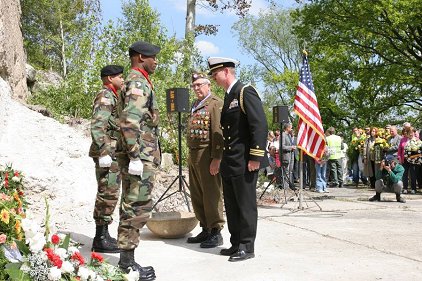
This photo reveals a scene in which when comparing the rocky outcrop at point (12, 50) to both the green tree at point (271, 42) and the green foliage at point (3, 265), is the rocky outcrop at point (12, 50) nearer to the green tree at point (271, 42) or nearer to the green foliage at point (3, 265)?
the green foliage at point (3, 265)

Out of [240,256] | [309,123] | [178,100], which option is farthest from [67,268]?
[309,123]

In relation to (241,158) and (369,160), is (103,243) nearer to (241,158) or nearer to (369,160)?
(241,158)

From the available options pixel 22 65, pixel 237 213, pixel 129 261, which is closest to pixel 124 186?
pixel 129 261

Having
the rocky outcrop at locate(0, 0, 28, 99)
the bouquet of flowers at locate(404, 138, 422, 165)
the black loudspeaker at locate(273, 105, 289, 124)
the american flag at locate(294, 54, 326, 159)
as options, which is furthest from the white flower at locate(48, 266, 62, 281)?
the bouquet of flowers at locate(404, 138, 422, 165)

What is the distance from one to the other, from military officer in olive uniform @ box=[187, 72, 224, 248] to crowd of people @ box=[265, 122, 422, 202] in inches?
218

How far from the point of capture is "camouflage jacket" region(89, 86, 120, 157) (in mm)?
5215

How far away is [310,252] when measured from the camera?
543cm

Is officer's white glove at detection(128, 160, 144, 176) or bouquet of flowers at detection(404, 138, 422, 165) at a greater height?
bouquet of flowers at detection(404, 138, 422, 165)

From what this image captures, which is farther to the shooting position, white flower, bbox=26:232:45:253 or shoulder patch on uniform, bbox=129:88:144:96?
shoulder patch on uniform, bbox=129:88:144:96

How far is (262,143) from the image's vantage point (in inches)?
197

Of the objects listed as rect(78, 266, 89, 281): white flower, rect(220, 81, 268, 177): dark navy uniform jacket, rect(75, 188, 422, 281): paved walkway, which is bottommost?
rect(75, 188, 422, 281): paved walkway

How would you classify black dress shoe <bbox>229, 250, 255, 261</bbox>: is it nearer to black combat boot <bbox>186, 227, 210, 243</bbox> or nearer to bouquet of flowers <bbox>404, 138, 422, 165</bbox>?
black combat boot <bbox>186, 227, 210, 243</bbox>

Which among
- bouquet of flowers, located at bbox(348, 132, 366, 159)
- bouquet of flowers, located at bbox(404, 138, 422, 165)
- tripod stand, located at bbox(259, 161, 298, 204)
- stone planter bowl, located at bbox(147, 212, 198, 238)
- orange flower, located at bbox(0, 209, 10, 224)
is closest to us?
orange flower, located at bbox(0, 209, 10, 224)

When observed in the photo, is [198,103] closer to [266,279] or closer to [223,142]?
[223,142]
